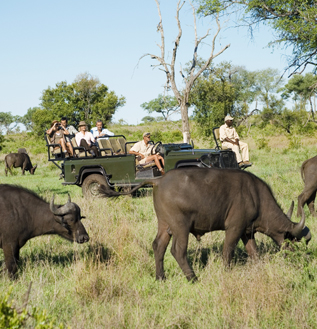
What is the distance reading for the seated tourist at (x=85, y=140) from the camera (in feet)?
44.4

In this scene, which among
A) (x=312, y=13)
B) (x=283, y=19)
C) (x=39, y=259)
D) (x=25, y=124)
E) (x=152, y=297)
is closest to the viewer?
(x=152, y=297)

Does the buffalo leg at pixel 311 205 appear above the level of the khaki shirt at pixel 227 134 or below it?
below

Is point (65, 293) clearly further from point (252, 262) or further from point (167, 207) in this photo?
point (252, 262)

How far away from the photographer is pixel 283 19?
709 inches

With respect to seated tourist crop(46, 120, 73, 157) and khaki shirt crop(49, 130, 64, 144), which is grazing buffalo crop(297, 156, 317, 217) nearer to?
seated tourist crop(46, 120, 73, 157)

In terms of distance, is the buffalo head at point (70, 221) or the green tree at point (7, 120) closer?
the buffalo head at point (70, 221)

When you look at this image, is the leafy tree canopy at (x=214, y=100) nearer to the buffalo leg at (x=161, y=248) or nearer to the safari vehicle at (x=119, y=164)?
the safari vehicle at (x=119, y=164)

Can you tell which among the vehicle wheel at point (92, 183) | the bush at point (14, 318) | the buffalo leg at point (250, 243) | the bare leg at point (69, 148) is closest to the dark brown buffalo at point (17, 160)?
the bare leg at point (69, 148)

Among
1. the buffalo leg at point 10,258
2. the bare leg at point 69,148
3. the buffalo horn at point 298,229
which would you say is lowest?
the buffalo horn at point 298,229

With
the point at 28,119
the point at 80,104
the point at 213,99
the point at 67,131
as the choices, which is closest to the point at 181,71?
the point at 213,99

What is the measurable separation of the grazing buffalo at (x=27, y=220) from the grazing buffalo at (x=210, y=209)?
0.64 m

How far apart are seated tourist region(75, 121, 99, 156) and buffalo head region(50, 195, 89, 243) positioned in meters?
6.90

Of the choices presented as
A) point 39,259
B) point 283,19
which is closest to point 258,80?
point 283,19

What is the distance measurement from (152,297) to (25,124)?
107 meters
